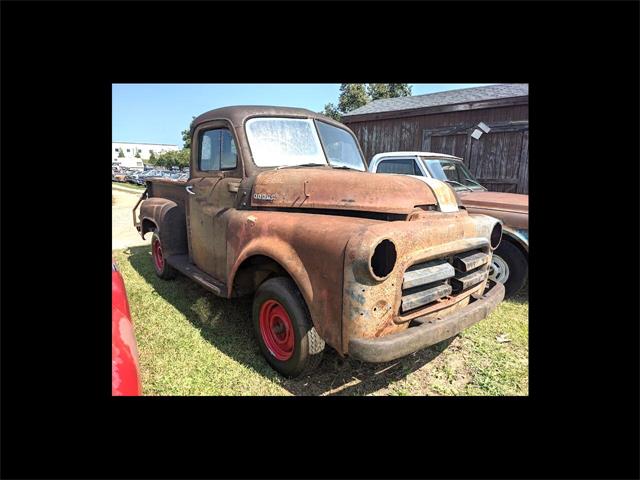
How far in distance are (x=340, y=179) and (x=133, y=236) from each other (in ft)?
25.2

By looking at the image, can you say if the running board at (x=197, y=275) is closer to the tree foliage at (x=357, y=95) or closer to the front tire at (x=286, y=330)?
the front tire at (x=286, y=330)

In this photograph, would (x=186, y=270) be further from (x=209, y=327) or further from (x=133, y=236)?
(x=133, y=236)

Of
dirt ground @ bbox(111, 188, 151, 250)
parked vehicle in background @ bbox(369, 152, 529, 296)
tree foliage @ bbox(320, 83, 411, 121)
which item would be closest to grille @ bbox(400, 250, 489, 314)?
parked vehicle in background @ bbox(369, 152, 529, 296)

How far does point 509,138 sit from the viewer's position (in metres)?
8.42

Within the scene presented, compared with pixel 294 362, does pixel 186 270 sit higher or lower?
higher

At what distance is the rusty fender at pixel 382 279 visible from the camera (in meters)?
1.92

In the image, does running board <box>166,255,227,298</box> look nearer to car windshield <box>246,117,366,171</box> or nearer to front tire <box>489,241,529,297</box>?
car windshield <box>246,117,366,171</box>

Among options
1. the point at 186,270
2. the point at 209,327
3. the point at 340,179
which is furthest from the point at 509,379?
the point at 186,270

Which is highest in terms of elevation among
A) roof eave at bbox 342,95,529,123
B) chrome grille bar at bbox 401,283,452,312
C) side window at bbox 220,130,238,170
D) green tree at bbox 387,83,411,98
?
green tree at bbox 387,83,411,98

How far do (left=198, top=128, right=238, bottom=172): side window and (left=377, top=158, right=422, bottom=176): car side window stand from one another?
316 cm

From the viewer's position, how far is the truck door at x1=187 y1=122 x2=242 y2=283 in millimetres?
3275

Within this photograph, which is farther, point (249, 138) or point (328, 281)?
point (249, 138)

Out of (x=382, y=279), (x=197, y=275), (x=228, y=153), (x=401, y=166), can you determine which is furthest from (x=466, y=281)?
(x=401, y=166)

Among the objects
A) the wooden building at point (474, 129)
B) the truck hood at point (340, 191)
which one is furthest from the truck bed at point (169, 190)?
the wooden building at point (474, 129)
